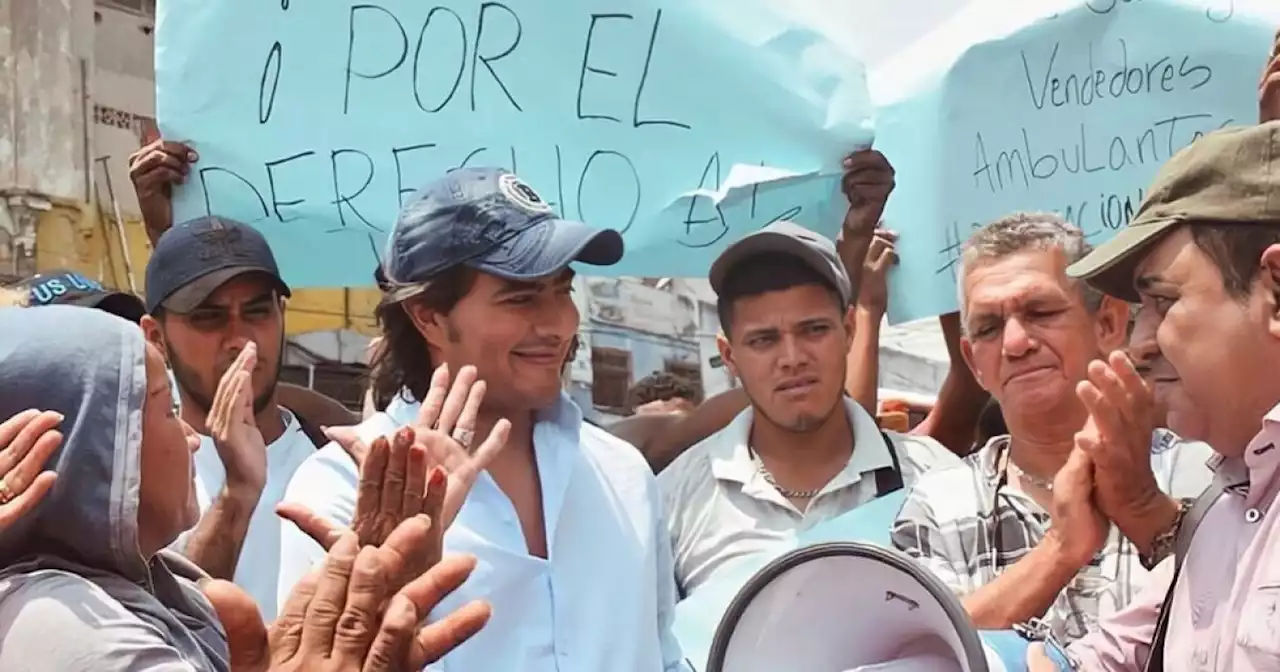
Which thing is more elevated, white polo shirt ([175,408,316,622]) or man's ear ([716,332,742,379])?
man's ear ([716,332,742,379])

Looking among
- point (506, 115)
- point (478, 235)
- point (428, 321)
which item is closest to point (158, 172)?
point (506, 115)

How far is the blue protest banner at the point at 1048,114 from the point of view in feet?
10.6

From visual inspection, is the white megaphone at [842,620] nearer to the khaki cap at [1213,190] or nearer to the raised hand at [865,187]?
the khaki cap at [1213,190]

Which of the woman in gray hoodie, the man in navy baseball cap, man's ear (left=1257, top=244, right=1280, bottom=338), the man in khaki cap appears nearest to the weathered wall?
the man in navy baseball cap

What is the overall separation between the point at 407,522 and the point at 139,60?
14.4m

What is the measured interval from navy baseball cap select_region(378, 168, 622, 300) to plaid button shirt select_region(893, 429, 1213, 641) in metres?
0.81

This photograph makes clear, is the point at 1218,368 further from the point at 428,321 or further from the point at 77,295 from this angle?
the point at 77,295

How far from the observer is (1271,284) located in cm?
168

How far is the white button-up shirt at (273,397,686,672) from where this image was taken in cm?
222

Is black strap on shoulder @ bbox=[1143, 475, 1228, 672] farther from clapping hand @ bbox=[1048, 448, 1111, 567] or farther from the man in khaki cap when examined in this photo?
clapping hand @ bbox=[1048, 448, 1111, 567]

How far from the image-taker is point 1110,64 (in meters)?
3.31

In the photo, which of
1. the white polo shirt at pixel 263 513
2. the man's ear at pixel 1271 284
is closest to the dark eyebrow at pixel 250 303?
the white polo shirt at pixel 263 513

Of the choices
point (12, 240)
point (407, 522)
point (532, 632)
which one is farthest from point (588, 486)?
point (12, 240)

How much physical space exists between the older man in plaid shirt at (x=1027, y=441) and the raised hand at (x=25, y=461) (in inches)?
59.3
